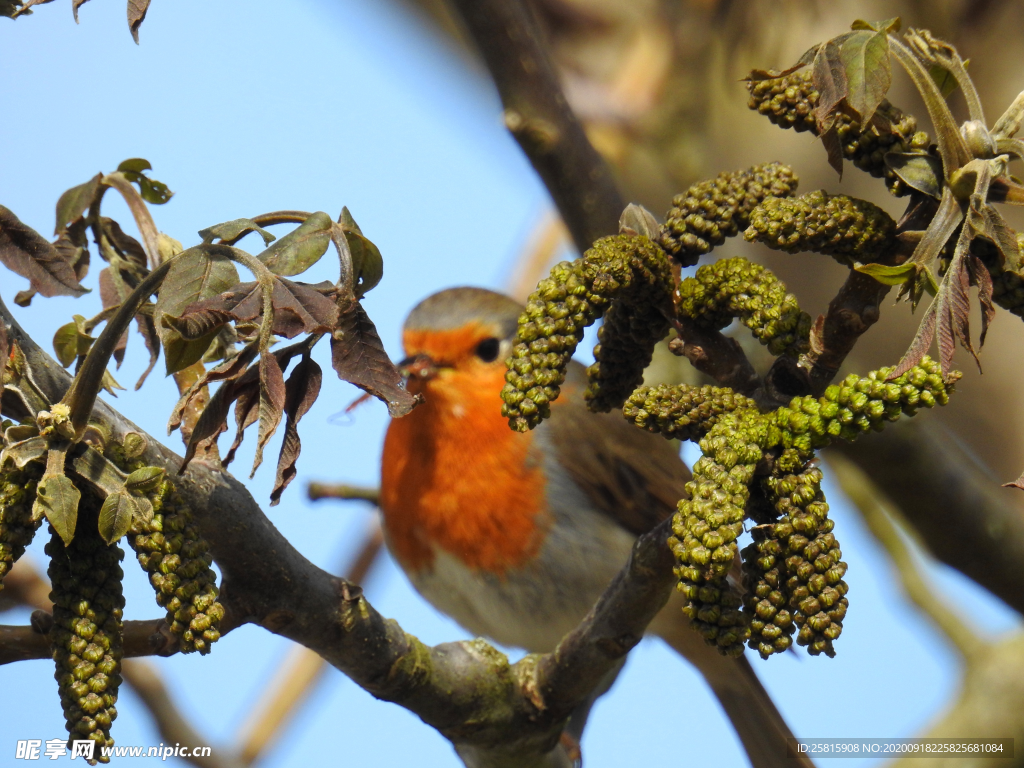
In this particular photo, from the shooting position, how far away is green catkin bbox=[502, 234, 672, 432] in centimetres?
111

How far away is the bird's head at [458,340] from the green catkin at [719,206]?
2372mm

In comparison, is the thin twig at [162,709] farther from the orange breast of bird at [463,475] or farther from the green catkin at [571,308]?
the green catkin at [571,308]

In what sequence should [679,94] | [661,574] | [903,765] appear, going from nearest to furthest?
[661,574], [903,765], [679,94]

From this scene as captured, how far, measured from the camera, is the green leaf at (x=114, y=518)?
111 centimetres

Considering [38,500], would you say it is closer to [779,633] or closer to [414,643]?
[779,633]

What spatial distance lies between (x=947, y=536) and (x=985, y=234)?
165 cm

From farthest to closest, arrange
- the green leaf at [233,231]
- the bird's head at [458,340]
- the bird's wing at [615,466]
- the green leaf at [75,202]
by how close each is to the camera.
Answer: the bird's wing at [615,466] < the bird's head at [458,340] < the green leaf at [75,202] < the green leaf at [233,231]

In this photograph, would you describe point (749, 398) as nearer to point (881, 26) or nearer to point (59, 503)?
point (881, 26)

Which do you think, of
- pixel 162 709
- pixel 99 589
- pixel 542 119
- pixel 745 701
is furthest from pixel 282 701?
pixel 99 589

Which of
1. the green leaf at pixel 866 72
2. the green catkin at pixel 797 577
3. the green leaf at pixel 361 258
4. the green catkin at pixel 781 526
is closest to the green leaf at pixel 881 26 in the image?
the green leaf at pixel 866 72

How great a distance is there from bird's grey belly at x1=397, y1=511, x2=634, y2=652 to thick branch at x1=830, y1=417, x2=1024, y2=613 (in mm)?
1295

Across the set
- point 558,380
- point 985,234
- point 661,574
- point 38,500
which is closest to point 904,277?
point 985,234

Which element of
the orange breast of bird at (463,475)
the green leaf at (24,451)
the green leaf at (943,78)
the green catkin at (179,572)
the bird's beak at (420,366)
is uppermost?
the bird's beak at (420,366)

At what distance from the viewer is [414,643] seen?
2.08m
